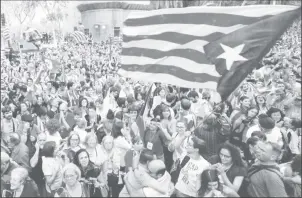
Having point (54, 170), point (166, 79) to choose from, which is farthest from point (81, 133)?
point (166, 79)

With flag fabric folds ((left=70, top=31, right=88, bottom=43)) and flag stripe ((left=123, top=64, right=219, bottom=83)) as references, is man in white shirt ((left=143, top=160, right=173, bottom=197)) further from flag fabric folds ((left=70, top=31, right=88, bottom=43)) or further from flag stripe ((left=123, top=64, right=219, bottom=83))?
flag fabric folds ((left=70, top=31, right=88, bottom=43))

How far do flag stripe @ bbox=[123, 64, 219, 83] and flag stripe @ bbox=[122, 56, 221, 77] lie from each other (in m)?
0.04

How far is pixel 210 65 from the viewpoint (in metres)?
4.71

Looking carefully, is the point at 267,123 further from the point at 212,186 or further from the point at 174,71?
the point at 212,186

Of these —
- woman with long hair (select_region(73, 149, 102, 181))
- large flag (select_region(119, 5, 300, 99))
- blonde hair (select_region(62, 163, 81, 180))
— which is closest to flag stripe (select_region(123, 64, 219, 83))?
large flag (select_region(119, 5, 300, 99))

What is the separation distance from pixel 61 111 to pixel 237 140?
3.75m

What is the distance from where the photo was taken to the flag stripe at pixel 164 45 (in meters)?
4.88

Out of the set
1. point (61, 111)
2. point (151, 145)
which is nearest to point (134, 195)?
point (151, 145)

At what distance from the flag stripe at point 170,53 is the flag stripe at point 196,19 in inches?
14.4

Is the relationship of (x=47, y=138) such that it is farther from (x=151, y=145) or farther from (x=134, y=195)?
(x=134, y=195)

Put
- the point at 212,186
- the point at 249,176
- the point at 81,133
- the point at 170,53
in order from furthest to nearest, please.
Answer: the point at 81,133
the point at 170,53
the point at 212,186
the point at 249,176

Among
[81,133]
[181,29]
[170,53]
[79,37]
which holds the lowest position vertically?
[79,37]

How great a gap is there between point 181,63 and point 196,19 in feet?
1.90

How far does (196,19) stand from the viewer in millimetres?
4945
